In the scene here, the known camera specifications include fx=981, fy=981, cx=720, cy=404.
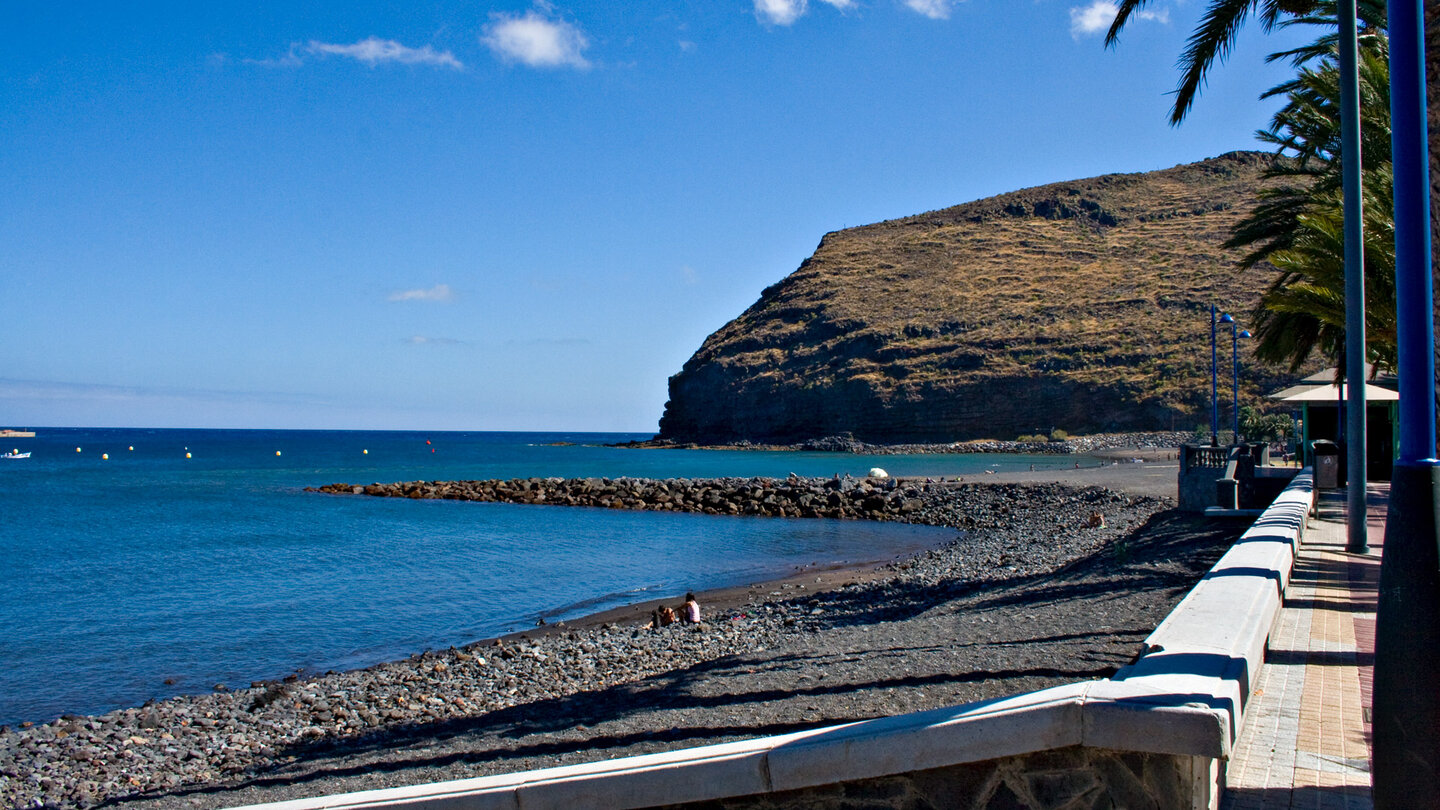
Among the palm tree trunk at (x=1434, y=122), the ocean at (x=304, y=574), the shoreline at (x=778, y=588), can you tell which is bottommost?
the ocean at (x=304, y=574)

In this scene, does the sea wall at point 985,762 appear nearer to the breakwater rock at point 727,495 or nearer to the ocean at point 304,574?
the ocean at point 304,574

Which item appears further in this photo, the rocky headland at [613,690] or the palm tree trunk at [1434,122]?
the rocky headland at [613,690]

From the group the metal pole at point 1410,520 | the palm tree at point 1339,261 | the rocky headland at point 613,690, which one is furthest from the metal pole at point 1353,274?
the metal pole at point 1410,520

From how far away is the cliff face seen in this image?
82.5 metres

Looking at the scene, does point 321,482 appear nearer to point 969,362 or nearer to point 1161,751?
point 969,362

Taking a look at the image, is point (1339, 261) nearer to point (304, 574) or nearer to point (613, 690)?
point (613, 690)

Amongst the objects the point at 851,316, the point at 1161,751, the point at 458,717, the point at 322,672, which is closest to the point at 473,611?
the point at 322,672

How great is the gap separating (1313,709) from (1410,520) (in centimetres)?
250

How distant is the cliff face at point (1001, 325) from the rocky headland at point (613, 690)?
2593 inches

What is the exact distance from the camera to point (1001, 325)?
311ft

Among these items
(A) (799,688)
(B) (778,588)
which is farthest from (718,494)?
(A) (799,688)

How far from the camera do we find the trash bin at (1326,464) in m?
19.2

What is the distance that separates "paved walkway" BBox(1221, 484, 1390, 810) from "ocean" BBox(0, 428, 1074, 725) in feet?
39.9

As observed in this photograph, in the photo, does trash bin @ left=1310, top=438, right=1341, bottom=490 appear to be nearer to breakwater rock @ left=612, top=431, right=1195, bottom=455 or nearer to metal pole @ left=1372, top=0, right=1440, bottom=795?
metal pole @ left=1372, top=0, right=1440, bottom=795
